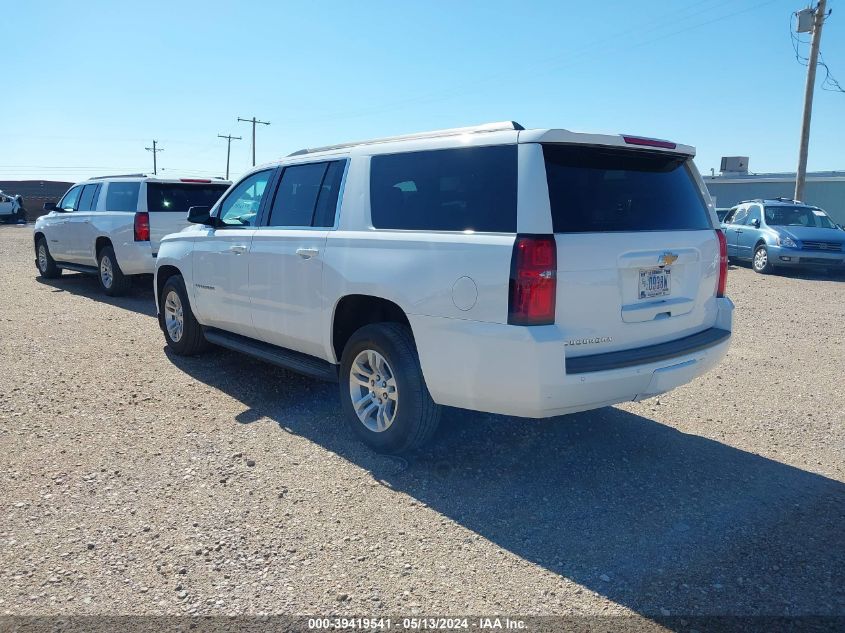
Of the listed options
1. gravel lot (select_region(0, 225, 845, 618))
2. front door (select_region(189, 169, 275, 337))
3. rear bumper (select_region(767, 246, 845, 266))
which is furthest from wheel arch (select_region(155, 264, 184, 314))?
rear bumper (select_region(767, 246, 845, 266))

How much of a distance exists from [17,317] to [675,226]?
856 centimetres

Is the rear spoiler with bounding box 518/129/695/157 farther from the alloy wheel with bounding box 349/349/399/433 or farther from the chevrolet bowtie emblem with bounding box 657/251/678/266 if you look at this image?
the alloy wheel with bounding box 349/349/399/433

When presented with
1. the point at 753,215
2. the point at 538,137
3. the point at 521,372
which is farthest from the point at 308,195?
the point at 753,215

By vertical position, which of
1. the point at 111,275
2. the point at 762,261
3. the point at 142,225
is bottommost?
the point at 111,275

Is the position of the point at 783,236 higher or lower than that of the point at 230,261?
higher

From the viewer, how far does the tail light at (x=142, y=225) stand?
9.91 m

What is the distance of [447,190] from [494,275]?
2.54ft

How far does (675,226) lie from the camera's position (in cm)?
412

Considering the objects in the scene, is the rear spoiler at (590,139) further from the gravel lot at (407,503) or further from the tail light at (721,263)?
the gravel lot at (407,503)

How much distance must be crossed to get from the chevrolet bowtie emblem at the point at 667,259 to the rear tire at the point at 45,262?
12.4 meters

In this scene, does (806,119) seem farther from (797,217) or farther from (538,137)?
(538,137)

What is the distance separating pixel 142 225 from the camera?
32.6 ft

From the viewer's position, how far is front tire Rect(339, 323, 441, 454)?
4.07m

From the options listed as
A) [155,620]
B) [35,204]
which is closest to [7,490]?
[155,620]
